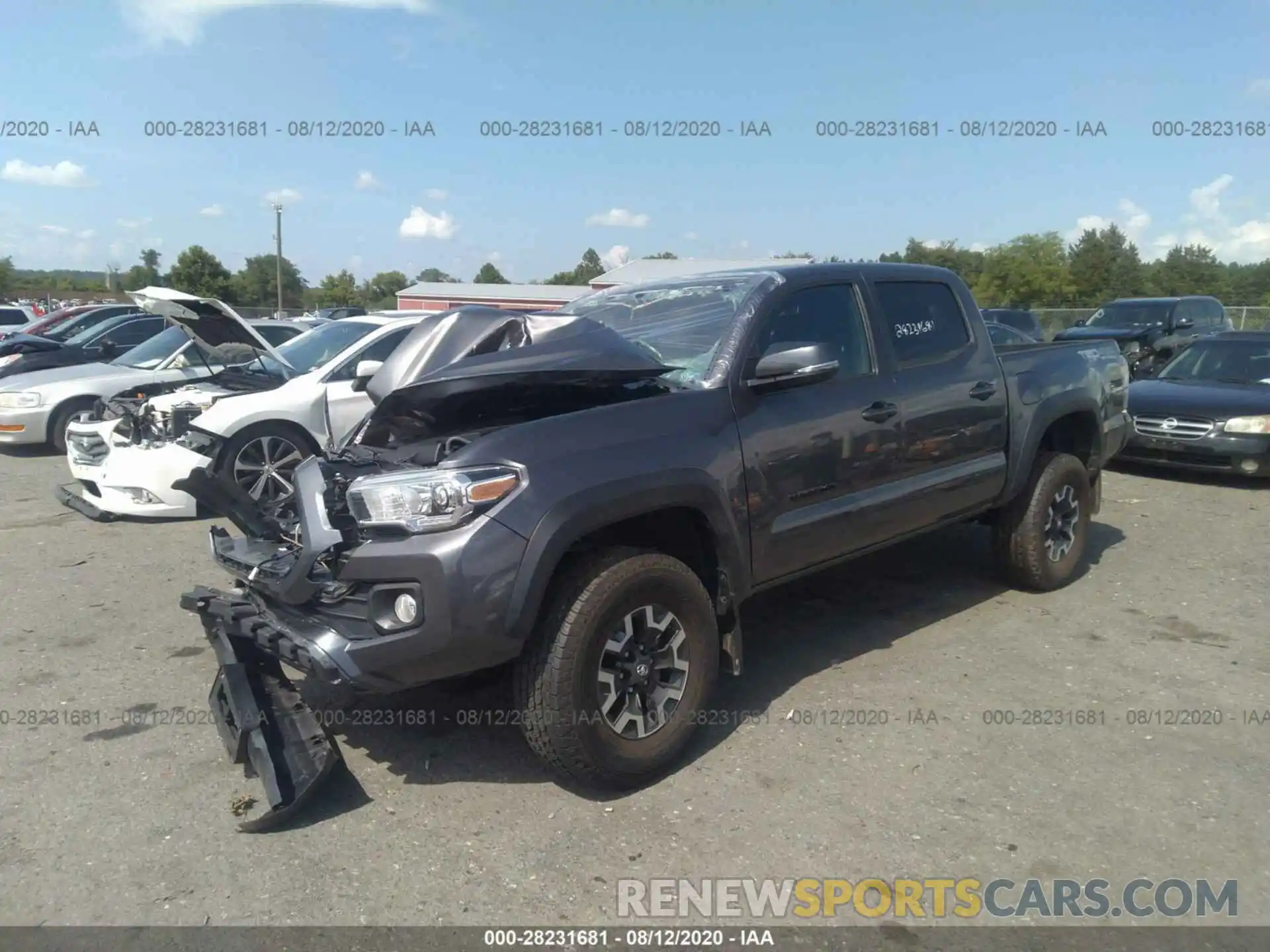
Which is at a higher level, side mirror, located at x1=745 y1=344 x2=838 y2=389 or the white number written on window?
the white number written on window

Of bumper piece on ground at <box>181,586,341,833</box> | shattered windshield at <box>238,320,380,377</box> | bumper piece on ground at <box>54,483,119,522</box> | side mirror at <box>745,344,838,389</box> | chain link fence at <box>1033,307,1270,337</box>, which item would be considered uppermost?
chain link fence at <box>1033,307,1270,337</box>

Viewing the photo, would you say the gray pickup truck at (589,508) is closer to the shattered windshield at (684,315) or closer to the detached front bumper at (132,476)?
the shattered windshield at (684,315)

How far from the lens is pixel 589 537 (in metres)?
3.50

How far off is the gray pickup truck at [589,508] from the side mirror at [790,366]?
0.5 inches

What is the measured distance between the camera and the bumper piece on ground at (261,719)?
3.27 meters

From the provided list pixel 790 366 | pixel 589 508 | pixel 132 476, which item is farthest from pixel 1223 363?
pixel 132 476

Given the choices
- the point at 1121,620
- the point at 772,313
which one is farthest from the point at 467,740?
the point at 1121,620

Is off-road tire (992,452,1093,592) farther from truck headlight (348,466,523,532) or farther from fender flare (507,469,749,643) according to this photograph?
truck headlight (348,466,523,532)

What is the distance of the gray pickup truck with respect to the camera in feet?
10.3

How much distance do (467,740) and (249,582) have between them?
1135 mm

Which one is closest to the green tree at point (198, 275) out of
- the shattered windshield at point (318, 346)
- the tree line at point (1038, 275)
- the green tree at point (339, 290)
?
the tree line at point (1038, 275)

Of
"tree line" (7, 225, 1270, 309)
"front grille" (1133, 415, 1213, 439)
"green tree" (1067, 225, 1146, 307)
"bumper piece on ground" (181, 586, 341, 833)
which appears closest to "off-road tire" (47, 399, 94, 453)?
"bumper piece on ground" (181, 586, 341, 833)

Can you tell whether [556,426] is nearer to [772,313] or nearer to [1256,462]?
[772,313]

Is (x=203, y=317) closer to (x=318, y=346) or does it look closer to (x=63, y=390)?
(x=318, y=346)
